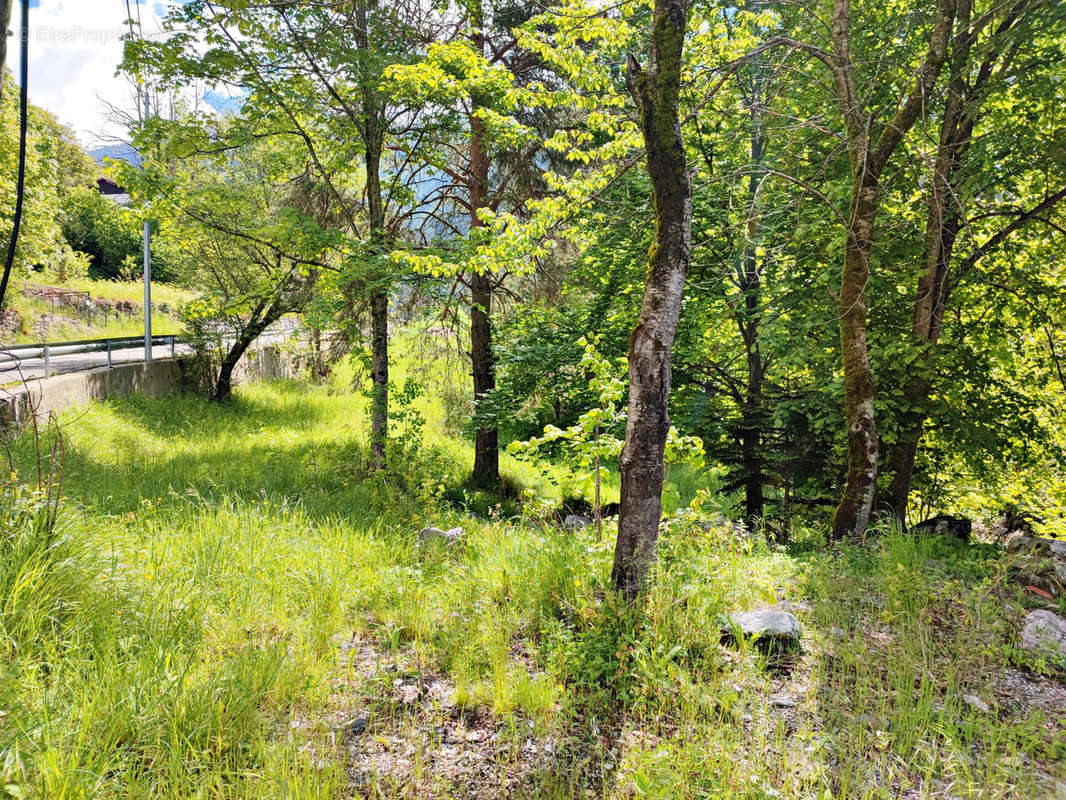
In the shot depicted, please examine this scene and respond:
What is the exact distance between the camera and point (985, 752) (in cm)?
255

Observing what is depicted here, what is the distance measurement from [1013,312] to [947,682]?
7215 millimetres

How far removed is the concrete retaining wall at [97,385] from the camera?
372 inches

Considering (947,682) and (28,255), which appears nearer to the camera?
(947,682)

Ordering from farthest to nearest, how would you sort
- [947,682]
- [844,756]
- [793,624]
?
[793,624], [947,682], [844,756]

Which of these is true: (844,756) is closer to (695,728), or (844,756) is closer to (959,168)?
(695,728)

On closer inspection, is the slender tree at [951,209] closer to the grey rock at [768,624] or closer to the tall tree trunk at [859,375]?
the tall tree trunk at [859,375]

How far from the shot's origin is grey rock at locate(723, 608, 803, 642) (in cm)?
341

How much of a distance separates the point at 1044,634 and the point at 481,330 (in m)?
10.1

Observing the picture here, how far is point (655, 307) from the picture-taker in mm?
3707

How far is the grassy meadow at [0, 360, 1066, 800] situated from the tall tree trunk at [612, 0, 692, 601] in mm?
460

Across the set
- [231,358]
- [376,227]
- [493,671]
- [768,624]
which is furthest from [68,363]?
[768,624]

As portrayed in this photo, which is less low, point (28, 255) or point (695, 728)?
point (28, 255)

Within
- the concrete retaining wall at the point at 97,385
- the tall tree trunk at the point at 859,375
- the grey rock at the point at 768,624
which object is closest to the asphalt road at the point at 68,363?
the concrete retaining wall at the point at 97,385

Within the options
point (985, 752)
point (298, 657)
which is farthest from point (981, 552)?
point (298, 657)
